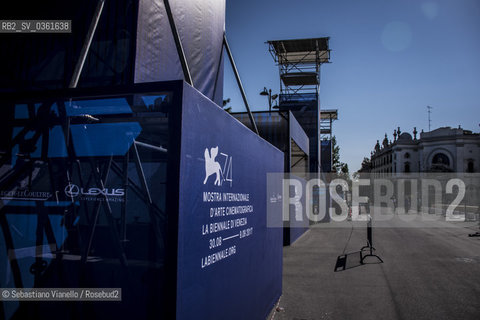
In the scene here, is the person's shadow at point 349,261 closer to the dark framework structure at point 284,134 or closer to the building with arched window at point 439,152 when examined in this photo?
the dark framework structure at point 284,134

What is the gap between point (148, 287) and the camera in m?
3.03

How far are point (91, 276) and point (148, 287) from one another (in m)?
0.67

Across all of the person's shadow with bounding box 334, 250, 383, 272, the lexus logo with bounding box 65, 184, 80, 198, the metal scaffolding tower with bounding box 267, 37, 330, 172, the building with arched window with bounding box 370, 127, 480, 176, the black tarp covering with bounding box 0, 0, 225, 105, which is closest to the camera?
the lexus logo with bounding box 65, 184, 80, 198

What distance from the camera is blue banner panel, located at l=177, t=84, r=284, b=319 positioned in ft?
10.4

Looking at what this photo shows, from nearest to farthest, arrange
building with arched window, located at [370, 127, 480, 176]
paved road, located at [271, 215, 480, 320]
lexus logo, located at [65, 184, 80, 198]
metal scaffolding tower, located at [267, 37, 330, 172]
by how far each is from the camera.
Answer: lexus logo, located at [65, 184, 80, 198] → paved road, located at [271, 215, 480, 320] → metal scaffolding tower, located at [267, 37, 330, 172] → building with arched window, located at [370, 127, 480, 176]

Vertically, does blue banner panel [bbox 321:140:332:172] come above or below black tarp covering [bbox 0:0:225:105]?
above

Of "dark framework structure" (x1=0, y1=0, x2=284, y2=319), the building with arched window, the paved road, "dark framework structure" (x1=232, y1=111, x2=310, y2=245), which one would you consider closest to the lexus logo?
"dark framework structure" (x1=0, y1=0, x2=284, y2=319)

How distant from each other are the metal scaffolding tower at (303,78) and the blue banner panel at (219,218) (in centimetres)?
2602

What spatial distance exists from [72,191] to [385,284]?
8.16 metres

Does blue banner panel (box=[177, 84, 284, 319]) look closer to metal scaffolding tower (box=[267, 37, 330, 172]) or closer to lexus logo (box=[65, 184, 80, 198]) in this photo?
lexus logo (box=[65, 184, 80, 198])

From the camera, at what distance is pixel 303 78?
36.1 metres

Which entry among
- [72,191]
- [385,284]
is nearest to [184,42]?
[72,191]

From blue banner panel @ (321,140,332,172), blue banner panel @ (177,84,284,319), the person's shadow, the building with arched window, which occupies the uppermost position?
the building with arched window

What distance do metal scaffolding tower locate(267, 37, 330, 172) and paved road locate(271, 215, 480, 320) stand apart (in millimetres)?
18265
